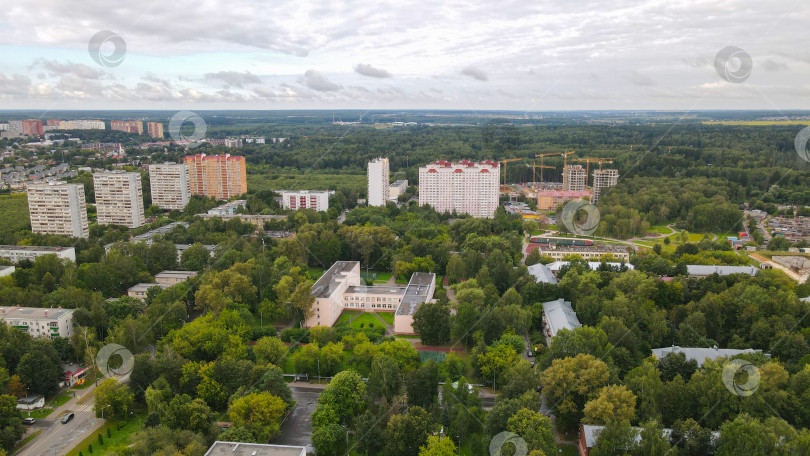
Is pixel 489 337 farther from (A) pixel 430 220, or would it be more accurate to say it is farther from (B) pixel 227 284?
(A) pixel 430 220

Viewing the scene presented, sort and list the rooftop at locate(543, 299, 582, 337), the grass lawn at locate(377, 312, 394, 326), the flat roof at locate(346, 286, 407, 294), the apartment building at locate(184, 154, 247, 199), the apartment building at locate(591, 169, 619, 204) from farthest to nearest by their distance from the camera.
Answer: the apartment building at locate(591, 169, 619, 204), the apartment building at locate(184, 154, 247, 199), the flat roof at locate(346, 286, 407, 294), the grass lawn at locate(377, 312, 394, 326), the rooftop at locate(543, 299, 582, 337)

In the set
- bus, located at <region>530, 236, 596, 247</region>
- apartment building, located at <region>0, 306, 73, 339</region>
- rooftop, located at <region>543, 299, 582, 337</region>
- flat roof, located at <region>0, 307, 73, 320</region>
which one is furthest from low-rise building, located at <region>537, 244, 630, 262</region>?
flat roof, located at <region>0, 307, 73, 320</region>

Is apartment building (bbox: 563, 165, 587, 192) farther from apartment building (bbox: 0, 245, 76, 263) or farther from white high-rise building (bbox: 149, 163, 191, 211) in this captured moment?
apartment building (bbox: 0, 245, 76, 263)

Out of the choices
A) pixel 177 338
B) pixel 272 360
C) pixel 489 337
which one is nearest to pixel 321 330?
pixel 272 360

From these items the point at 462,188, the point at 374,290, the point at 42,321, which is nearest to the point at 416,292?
the point at 374,290

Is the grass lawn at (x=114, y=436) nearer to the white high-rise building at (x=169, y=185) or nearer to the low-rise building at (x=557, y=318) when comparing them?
the low-rise building at (x=557, y=318)

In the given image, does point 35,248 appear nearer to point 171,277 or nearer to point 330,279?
point 171,277
